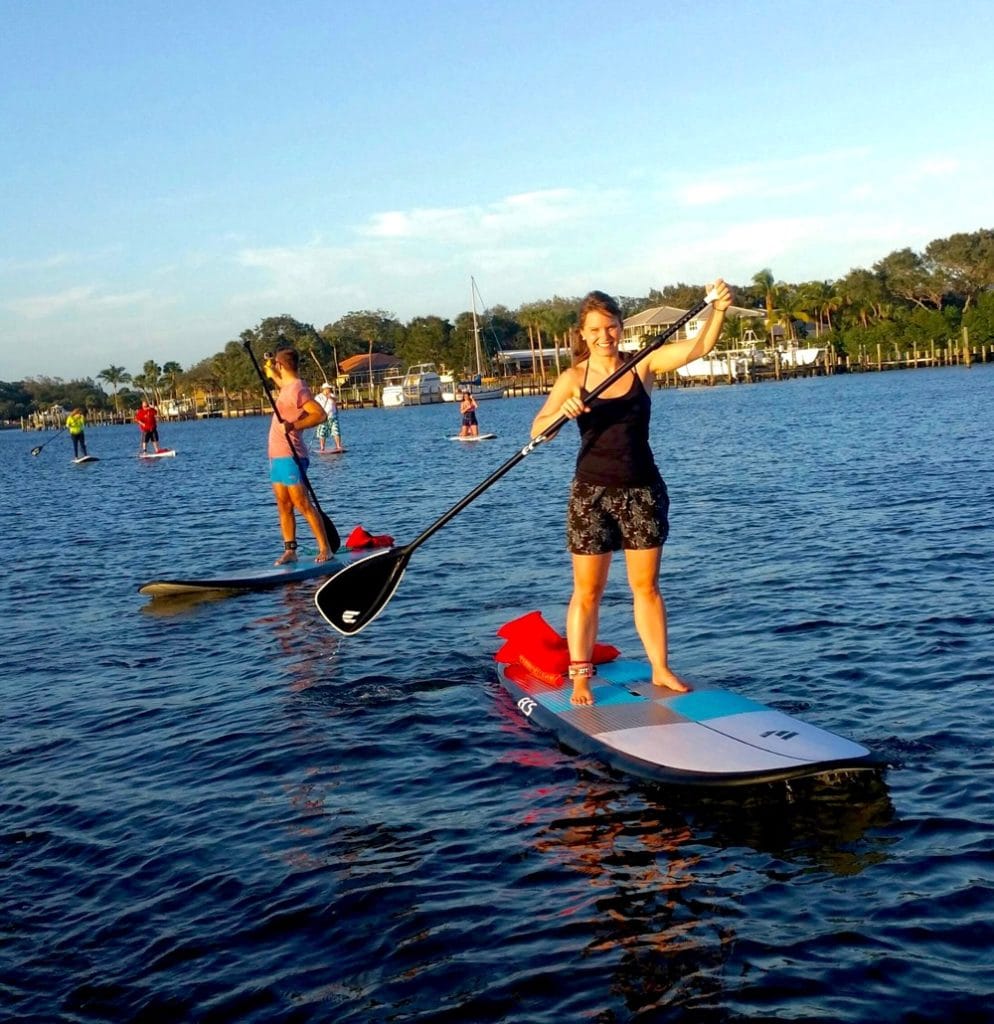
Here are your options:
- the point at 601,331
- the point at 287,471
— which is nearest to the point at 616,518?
the point at 601,331

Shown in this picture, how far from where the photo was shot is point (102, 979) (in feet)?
17.4

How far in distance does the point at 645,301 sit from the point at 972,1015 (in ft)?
645

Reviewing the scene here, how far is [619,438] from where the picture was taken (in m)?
7.52

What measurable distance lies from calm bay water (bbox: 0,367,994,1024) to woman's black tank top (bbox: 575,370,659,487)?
5.97ft

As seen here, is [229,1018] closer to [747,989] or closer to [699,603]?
[747,989]

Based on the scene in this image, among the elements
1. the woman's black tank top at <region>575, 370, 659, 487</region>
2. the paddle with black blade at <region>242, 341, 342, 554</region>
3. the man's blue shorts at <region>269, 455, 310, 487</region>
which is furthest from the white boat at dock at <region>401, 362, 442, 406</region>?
the woman's black tank top at <region>575, 370, 659, 487</region>

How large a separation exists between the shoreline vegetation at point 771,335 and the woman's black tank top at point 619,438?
85482 millimetres

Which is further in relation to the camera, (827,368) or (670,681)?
(827,368)

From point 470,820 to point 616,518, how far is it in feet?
6.87

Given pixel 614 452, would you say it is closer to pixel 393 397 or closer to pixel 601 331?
pixel 601 331

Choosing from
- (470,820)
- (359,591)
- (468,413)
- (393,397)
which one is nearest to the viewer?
(470,820)

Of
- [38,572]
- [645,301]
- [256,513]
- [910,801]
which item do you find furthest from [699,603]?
[645,301]

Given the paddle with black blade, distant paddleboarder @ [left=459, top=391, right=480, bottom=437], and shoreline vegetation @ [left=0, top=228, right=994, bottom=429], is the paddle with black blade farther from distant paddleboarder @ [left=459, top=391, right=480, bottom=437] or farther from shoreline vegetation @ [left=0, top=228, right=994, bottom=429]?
shoreline vegetation @ [left=0, top=228, right=994, bottom=429]

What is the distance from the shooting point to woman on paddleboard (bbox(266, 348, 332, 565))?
46.7 feet
